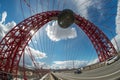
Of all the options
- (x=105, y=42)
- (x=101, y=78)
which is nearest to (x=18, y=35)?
(x=105, y=42)

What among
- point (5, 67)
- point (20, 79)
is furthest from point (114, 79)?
point (20, 79)

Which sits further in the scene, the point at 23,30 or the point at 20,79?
the point at 20,79

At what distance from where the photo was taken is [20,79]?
158 ft

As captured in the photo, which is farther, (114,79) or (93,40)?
(93,40)

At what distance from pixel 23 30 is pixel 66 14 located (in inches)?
669

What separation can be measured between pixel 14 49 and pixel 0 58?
119 inches

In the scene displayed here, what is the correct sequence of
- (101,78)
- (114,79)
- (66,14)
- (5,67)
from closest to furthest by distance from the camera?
(114,79) → (101,78) → (66,14) → (5,67)

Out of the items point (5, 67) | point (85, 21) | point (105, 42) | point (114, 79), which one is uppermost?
point (85, 21)

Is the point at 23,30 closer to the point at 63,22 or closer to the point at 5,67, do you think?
the point at 5,67

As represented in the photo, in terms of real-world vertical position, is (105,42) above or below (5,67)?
above

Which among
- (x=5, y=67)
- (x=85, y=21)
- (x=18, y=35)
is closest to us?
(x=5, y=67)

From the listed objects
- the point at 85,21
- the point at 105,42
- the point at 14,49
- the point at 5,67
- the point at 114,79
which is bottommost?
the point at 114,79

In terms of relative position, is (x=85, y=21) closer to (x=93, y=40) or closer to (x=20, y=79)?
(x=93, y=40)

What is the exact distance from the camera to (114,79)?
23.8 feet
